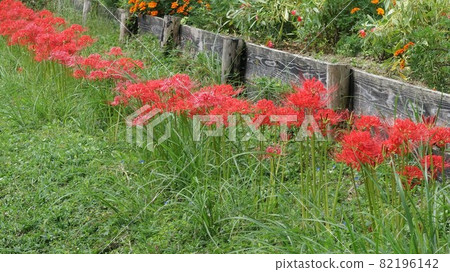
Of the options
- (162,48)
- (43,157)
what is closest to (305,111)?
(43,157)

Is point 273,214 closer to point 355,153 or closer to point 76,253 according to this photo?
point 355,153

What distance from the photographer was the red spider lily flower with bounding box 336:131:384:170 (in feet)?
10.4

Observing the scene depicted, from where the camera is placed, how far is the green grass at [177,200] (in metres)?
3.41

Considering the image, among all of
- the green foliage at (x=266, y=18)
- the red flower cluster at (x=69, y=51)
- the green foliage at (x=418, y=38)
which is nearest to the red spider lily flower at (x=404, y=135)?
the green foliage at (x=418, y=38)

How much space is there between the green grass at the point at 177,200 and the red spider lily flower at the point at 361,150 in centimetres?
27

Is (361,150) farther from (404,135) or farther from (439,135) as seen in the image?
(439,135)

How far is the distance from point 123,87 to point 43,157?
812mm

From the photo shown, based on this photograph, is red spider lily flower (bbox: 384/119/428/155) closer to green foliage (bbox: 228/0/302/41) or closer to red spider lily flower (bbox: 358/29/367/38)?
red spider lily flower (bbox: 358/29/367/38)

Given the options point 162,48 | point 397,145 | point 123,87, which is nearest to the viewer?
point 397,145

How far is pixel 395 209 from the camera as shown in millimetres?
3363

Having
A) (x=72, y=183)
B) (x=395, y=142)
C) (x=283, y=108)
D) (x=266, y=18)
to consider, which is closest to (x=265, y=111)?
(x=283, y=108)

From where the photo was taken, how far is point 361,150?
10.5 feet

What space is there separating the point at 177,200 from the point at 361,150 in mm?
1611

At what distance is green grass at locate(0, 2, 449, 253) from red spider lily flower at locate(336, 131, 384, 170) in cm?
27
